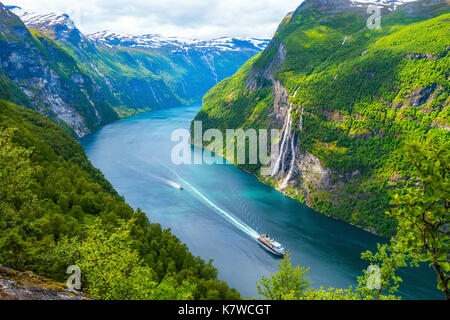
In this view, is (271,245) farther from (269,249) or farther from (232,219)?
(232,219)

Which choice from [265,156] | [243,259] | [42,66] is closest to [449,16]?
[265,156]

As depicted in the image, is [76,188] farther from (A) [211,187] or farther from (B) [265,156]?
(B) [265,156]

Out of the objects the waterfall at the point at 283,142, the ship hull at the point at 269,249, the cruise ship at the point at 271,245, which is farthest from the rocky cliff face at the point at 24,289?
the waterfall at the point at 283,142

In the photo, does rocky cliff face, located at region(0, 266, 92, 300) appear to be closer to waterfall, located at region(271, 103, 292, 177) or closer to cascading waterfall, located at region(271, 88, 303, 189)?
cascading waterfall, located at region(271, 88, 303, 189)

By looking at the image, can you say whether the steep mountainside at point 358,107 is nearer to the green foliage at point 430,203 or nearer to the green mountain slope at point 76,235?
the green mountain slope at point 76,235

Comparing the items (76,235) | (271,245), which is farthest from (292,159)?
(76,235)

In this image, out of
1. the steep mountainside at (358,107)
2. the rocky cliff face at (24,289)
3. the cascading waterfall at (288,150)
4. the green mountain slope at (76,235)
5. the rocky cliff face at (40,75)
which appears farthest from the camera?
the rocky cliff face at (40,75)
